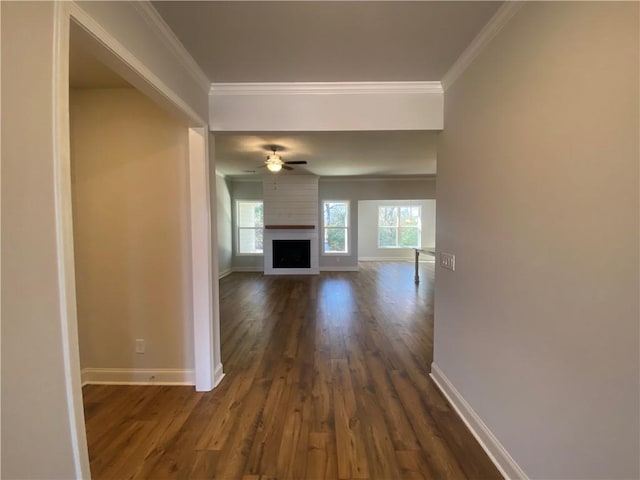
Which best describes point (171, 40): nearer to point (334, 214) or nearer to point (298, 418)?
point (298, 418)

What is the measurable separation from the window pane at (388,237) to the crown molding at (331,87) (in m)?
8.38

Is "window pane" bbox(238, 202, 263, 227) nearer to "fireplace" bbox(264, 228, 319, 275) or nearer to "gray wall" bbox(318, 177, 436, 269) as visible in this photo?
"fireplace" bbox(264, 228, 319, 275)

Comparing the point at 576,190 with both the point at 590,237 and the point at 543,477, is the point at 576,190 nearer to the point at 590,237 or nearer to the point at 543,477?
the point at 590,237

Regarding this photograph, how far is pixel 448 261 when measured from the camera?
2242 mm

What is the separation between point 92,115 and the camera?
237 centimetres

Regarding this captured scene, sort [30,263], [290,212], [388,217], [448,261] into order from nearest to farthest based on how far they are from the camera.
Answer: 1. [30,263]
2. [448,261]
3. [290,212]
4. [388,217]

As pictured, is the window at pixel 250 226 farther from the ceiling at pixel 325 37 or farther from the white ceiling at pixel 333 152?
the ceiling at pixel 325 37

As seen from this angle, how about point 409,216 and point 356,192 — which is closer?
point 356,192

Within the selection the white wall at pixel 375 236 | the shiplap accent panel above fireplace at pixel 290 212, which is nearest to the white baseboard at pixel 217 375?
the shiplap accent panel above fireplace at pixel 290 212

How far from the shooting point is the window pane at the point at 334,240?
28.5 ft

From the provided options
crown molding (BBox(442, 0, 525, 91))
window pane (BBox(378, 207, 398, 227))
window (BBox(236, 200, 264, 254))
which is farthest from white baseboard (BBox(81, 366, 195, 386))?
window pane (BBox(378, 207, 398, 227))

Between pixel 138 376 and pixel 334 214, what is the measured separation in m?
6.88

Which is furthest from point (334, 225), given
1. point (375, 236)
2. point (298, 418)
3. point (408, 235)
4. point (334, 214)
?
point (298, 418)

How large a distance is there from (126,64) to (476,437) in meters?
2.82
